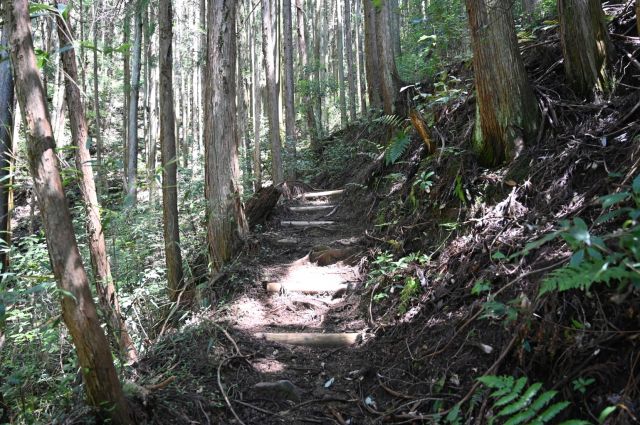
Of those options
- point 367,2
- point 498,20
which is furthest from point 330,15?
point 498,20

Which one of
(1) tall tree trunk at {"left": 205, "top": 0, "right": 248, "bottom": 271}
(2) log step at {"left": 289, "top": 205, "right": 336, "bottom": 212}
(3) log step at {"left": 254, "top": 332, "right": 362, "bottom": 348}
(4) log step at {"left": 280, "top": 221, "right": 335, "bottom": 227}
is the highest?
(1) tall tree trunk at {"left": 205, "top": 0, "right": 248, "bottom": 271}

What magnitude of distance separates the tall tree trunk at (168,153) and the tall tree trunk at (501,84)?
13.8 ft

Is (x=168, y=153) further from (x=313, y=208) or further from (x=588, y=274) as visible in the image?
(x=588, y=274)

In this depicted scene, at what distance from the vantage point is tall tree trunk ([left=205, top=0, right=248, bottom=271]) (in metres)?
6.13

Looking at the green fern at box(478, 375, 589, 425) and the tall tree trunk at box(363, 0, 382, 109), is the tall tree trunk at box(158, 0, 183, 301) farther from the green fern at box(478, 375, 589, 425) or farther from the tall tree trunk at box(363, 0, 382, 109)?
the tall tree trunk at box(363, 0, 382, 109)

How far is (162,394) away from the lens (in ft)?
10.7

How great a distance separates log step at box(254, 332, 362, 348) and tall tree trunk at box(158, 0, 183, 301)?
7.74 feet

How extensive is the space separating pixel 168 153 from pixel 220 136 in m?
0.86

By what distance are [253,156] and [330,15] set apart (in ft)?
84.9

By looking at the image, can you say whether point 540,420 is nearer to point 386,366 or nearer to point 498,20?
point 386,366

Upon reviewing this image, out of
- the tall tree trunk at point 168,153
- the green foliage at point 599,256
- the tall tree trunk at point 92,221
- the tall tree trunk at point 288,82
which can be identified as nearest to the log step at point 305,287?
the tall tree trunk at point 168,153

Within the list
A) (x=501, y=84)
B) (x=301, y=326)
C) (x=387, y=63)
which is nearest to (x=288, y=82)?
(x=387, y=63)

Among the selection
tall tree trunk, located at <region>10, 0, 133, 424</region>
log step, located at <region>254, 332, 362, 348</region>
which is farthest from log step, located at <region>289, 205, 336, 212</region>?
tall tree trunk, located at <region>10, 0, 133, 424</region>

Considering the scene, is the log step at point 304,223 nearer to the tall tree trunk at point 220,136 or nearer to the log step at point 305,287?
the tall tree trunk at point 220,136
